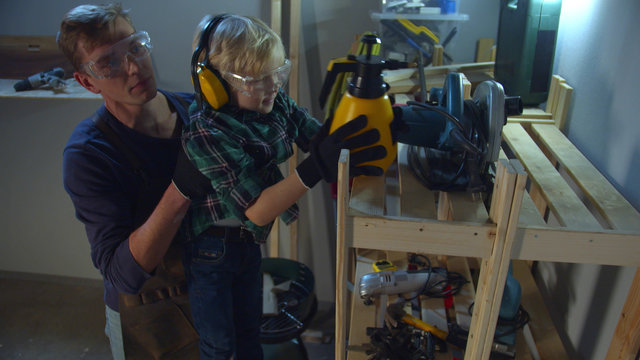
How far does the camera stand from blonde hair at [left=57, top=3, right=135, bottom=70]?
1069mm

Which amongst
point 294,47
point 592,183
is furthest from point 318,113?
point 592,183

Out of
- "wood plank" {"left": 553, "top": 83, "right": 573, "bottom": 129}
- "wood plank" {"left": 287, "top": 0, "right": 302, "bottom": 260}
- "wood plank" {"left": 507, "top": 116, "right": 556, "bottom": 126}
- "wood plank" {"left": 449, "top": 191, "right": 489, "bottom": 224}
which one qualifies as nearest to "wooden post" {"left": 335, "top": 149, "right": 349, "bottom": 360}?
"wood plank" {"left": 449, "top": 191, "right": 489, "bottom": 224}

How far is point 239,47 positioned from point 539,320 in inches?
45.3

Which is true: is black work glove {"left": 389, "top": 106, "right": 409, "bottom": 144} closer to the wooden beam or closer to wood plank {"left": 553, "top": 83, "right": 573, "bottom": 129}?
wood plank {"left": 553, "top": 83, "right": 573, "bottom": 129}

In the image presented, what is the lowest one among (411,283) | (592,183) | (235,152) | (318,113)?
(411,283)

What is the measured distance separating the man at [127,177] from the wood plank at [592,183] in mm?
888

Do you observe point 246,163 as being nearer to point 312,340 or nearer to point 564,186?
point 564,186

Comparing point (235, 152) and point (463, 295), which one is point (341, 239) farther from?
point (463, 295)

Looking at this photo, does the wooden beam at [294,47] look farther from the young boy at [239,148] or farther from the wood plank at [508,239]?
the wood plank at [508,239]

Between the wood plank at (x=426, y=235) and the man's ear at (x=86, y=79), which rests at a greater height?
the man's ear at (x=86, y=79)

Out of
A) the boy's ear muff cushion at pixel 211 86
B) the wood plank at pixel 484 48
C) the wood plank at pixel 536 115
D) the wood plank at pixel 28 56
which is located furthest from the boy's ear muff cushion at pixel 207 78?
the wood plank at pixel 28 56

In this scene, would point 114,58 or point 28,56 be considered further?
point 28,56

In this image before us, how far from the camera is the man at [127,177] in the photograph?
1.08 meters

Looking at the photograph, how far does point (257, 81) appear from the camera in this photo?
3.39 ft
